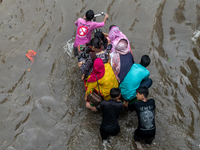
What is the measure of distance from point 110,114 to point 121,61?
1.10 metres

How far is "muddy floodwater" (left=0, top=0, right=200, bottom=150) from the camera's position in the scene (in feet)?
10.4

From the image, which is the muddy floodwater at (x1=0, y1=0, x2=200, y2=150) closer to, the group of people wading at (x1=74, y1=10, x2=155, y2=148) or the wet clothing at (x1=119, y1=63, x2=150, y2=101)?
the group of people wading at (x1=74, y1=10, x2=155, y2=148)

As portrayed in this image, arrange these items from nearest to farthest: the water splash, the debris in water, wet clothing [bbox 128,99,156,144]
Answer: wet clothing [bbox 128,99,156,144], the debris in water, the water splash

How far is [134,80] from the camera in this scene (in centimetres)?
305

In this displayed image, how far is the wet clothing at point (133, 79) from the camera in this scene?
3062mm

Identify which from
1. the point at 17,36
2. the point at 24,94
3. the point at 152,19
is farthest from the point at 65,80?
the point at 152,19

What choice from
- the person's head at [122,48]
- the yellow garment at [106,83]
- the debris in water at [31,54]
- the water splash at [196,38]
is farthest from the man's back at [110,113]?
the water splash at [196,38]

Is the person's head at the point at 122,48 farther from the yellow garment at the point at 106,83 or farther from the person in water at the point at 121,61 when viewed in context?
the yellow garment at the point at 106,83

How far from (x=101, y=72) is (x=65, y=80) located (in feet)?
4.47

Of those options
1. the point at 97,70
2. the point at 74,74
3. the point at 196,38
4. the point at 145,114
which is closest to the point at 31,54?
the point at 74,74

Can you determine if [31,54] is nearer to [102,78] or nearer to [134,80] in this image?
[102,78]

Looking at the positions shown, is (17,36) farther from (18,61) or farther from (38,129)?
(38,129)

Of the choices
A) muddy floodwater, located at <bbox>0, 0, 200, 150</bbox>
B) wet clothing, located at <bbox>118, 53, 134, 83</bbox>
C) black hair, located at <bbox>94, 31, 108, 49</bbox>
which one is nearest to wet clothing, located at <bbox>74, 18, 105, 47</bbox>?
black hair, located at <bbox>94, 31, 108, 49</bbox>

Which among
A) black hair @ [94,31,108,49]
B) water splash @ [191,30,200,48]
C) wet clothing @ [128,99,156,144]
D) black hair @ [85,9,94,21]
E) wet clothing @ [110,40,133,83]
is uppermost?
black hair @ [85,9,94,21]
